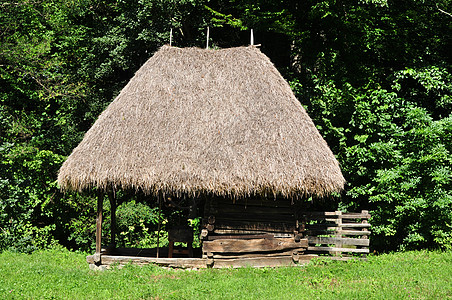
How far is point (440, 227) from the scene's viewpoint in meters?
13.4

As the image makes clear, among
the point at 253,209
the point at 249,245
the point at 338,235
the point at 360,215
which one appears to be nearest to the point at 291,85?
the point at 360,215

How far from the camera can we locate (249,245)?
11.5 metres

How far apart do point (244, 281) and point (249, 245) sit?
163 centimetres

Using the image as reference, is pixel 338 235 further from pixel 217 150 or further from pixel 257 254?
pixel 217 150

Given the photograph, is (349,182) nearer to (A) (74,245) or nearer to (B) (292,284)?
(B) (292,284)

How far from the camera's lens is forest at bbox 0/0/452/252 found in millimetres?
14172

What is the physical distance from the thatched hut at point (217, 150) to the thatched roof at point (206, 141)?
0.08ft

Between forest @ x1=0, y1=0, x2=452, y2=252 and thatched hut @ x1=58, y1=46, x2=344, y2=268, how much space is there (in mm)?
3776

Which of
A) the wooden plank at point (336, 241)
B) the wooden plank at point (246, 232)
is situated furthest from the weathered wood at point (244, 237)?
the wooden plank at point (336, 241)

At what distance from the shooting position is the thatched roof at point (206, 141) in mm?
10734

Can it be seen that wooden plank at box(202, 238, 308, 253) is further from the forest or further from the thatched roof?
the forest

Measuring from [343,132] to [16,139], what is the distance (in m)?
12.0

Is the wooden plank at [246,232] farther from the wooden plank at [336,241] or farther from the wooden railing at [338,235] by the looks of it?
the wooden plank at [336,241]

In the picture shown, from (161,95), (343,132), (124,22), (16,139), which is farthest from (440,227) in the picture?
(16,139)
